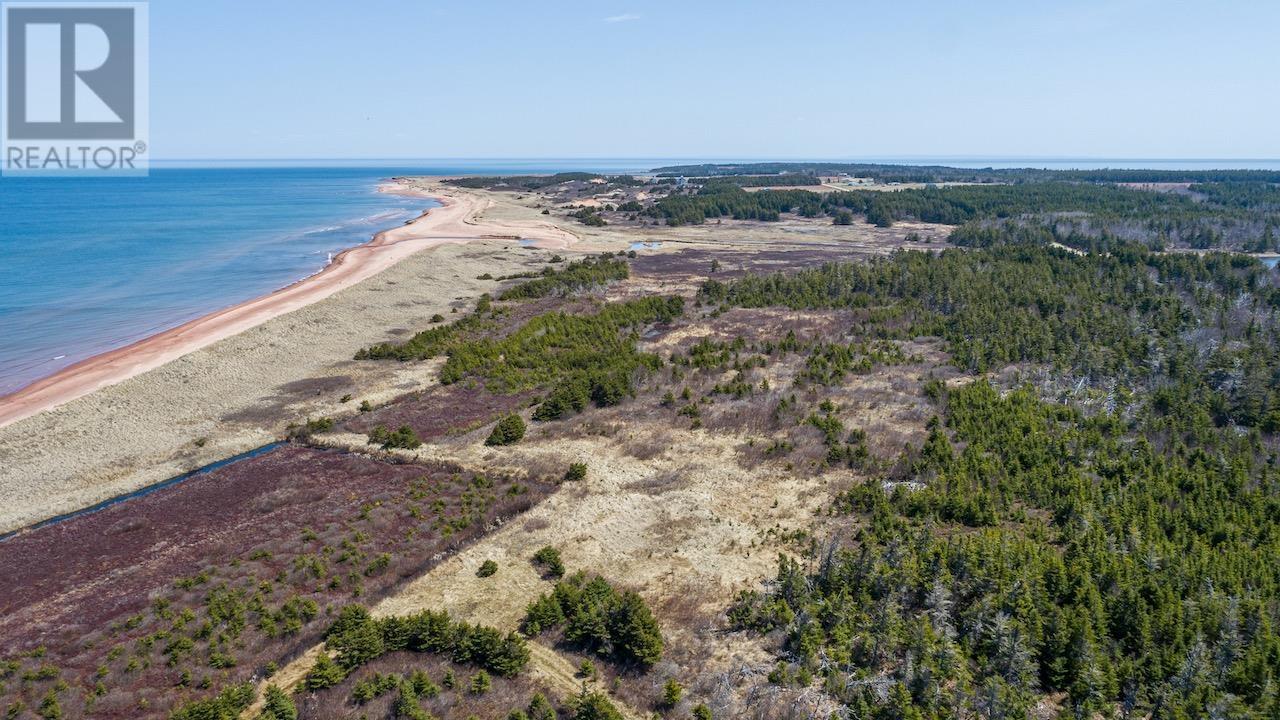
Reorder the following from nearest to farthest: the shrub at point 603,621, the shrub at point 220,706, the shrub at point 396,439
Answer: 1. the shrub at point 220,706
2. the shrub at point 603,621
3. the shrub at point 396,439

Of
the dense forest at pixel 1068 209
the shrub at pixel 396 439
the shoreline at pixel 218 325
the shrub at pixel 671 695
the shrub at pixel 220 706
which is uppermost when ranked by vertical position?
the dense forest at pixel 1068 209

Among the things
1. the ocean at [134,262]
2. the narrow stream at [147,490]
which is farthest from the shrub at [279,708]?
the ocean at [134,262]

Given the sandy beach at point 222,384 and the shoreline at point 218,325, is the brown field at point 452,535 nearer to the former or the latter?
the sandy beach at point 222,384

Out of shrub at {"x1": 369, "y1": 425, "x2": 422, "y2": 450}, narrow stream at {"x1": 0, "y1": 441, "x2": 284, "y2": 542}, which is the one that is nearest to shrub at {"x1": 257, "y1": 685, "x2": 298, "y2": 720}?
shrub at {"x1": 369, "y1": 425, "x2": 422, "y2": 450}

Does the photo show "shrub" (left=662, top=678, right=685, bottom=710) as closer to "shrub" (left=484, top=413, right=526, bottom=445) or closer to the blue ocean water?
"shrub" (left=484, top=413, right=526, bottom=445)

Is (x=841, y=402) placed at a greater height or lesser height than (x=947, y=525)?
greater

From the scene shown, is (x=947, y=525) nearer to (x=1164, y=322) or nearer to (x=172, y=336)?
(x=1164, y=322)

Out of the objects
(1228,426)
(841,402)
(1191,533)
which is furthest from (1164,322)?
(1191,533)
